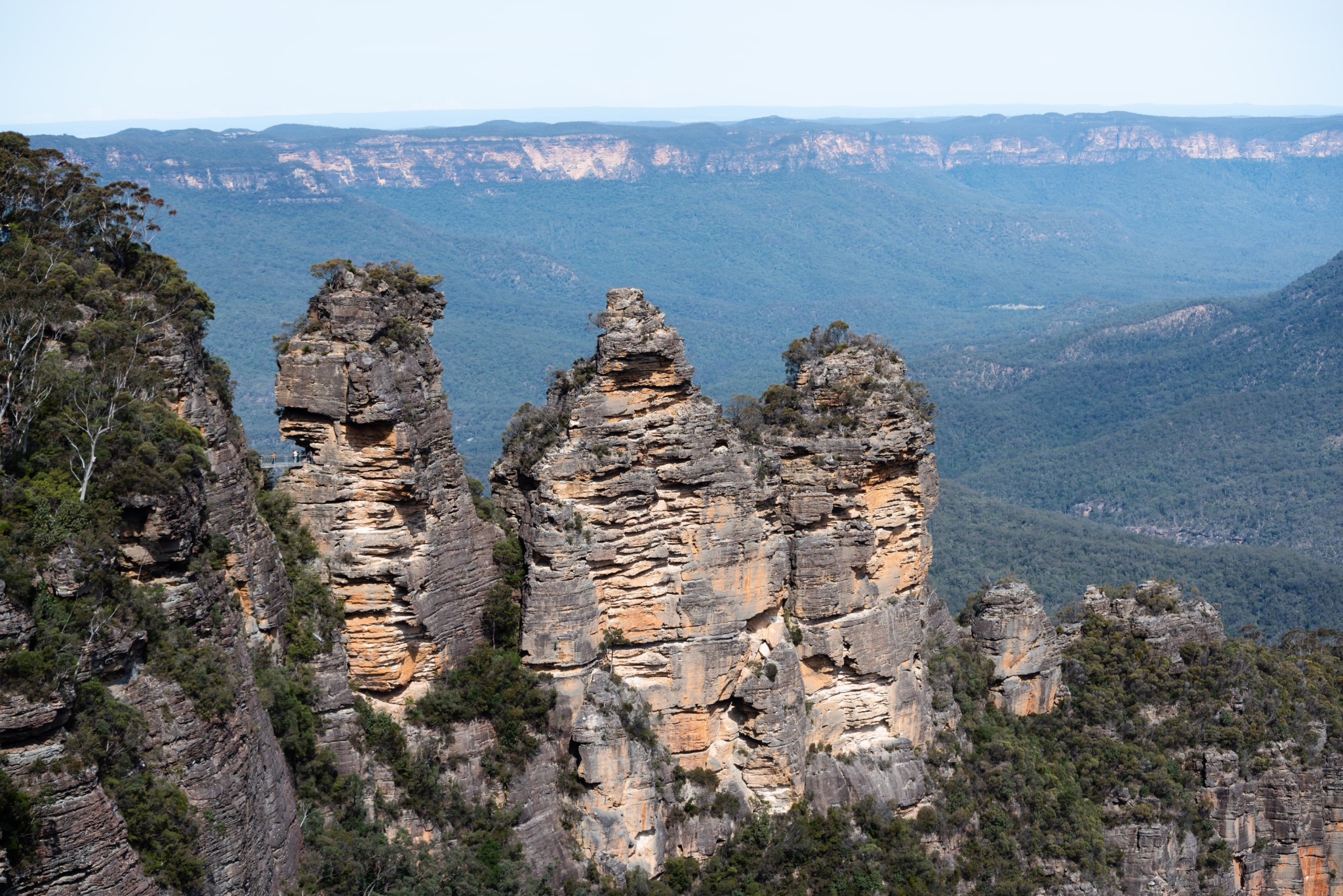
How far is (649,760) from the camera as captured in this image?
30844 mm

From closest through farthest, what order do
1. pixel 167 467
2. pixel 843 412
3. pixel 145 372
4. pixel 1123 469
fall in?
1. pixel 167 467
2. pixel 145 372
3. pixel 843 412
4. pixel 1123 469

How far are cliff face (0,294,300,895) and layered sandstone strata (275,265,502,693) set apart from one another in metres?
1.75

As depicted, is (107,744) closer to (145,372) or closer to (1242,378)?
(145,372)

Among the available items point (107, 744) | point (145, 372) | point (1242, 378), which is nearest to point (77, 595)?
point (107, 744)

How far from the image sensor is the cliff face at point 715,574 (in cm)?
3020

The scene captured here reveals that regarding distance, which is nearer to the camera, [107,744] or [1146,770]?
[107,744]

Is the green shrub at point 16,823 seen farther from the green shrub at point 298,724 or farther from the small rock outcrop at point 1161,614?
the small rock outcrop at point 1161,614

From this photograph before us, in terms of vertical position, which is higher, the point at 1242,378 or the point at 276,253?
the point at 276,253

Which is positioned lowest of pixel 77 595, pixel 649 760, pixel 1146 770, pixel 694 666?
pixel 1146 770

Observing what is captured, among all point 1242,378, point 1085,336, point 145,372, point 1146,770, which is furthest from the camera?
point 1085,336

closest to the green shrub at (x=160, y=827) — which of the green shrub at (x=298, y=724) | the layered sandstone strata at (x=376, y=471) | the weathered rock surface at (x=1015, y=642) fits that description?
the green shrub at (x=298, y=724)

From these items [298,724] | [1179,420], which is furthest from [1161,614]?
[1179,420]

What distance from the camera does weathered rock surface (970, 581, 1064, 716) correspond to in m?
39.9

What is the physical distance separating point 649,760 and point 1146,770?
18.6m
